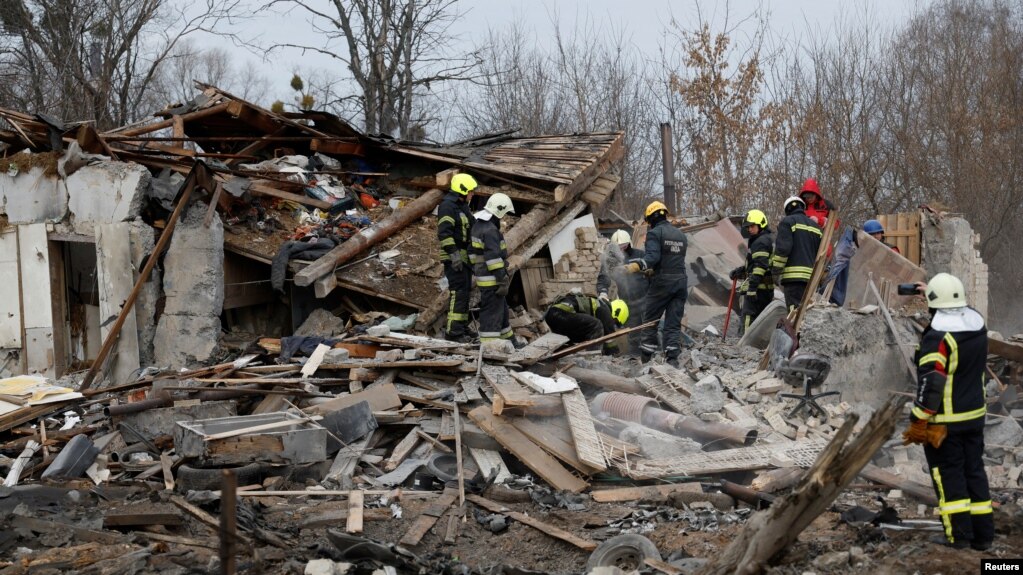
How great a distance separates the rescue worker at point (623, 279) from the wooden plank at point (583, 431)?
3.77 meters

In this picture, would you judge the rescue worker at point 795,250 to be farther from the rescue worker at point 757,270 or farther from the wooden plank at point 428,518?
the wooden plank at point 428,518

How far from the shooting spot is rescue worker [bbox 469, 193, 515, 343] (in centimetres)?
955

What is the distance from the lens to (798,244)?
9766 mm

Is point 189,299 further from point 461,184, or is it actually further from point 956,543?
point 956,543

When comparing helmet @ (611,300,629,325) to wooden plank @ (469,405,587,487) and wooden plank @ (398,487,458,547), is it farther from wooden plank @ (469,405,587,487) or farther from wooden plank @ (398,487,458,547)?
wooden plank @ (398,487,458,547)

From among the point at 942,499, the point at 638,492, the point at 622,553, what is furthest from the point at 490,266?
the point at 942,499

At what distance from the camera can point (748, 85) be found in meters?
21.5

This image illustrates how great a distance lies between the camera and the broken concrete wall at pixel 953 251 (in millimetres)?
13305

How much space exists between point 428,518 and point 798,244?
19.2 ft

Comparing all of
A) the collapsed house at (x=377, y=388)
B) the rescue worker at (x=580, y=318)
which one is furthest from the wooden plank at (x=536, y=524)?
the rescue worker at (x=580, y=318)

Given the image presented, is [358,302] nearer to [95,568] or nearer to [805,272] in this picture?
[805,272]

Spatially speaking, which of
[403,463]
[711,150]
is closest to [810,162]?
[711,150]

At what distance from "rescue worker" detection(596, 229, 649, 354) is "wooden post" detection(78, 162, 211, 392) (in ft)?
17.0

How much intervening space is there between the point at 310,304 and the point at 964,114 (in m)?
15.8
